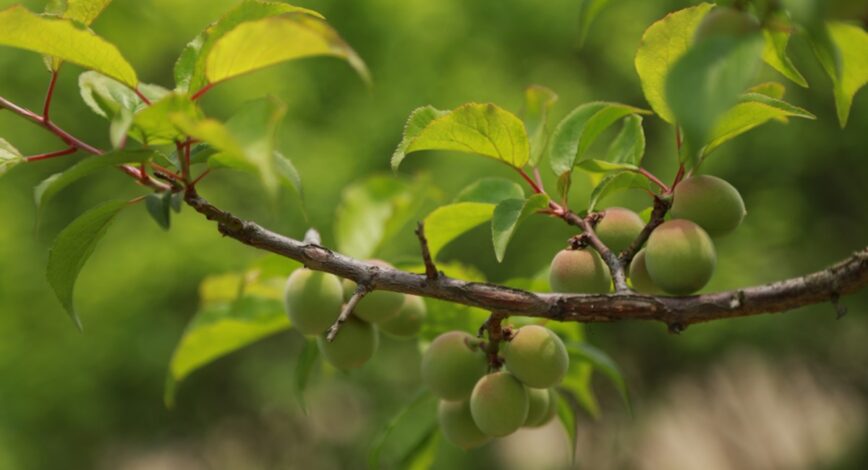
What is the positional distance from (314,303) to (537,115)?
240 mm

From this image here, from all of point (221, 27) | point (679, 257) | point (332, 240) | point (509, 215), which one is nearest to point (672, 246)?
point (679, 257)

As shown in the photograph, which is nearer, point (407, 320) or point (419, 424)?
point (407, 320)

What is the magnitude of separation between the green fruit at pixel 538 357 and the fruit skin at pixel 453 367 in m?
0.05

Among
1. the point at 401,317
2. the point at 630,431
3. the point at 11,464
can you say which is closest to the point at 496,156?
the point at 401,317

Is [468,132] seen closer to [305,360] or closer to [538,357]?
[538,357]

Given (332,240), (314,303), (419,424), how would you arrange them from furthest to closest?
(332,240) → (419,424) → (314,303)

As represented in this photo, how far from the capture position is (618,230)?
0.68 meters

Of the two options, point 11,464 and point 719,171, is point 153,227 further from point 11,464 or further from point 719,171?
point 719,171

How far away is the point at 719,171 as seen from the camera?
134 inches

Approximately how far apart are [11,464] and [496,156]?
280 centimetres

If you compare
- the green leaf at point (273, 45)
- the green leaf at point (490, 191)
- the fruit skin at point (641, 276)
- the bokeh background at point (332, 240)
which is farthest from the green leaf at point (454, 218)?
the bokeh background at point (332, 240)

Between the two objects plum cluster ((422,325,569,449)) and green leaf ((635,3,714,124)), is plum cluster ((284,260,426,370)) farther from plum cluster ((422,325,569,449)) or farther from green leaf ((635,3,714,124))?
green leaf ((635,3,714,124))

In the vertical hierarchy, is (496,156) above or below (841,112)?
below

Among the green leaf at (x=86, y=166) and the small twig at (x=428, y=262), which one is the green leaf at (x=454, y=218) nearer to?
the small twig at (x=428, y=262)
